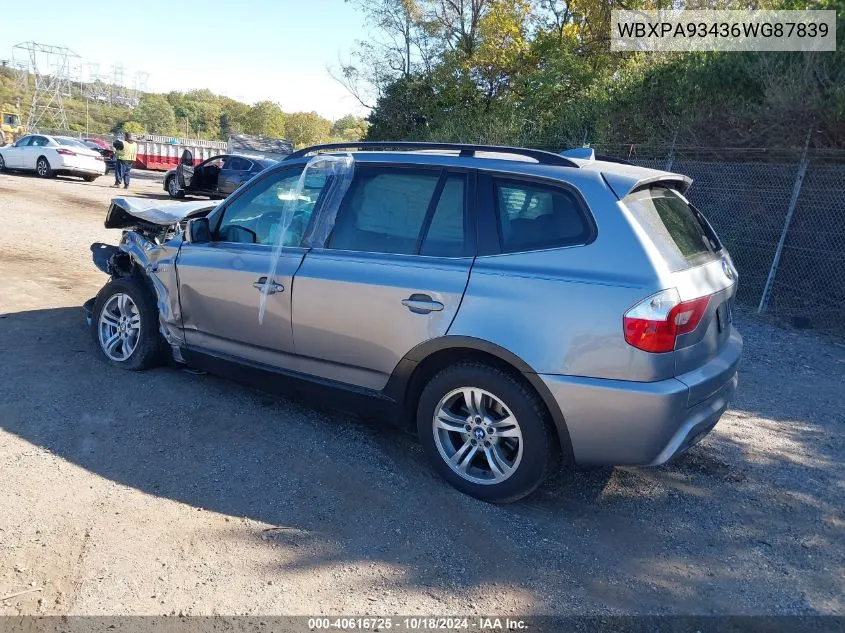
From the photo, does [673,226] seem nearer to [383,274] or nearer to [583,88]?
[383,274]

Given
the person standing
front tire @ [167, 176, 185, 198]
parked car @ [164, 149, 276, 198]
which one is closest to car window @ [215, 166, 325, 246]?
parked car @ [164, 149, 276, 198]

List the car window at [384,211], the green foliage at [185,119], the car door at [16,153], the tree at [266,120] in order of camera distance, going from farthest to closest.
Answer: the green foliage at [185,119]
the tree at [266,120]
the car door at [16,153]
the car window at [384,211]

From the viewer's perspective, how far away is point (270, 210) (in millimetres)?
4629

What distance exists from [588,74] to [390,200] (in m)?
16.4

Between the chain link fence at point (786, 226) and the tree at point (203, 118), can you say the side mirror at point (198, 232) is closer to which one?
the chain link fence at point (786, 226)

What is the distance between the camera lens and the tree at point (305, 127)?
9800cm

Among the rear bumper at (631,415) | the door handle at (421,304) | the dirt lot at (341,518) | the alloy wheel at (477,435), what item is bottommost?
the dirt lot at (341,518)

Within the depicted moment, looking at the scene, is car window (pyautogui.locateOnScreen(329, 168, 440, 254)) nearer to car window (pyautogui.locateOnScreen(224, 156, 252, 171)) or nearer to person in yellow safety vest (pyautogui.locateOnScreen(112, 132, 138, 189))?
car window (pyautogui.locateOnScreen(224, 156, 252, 171))

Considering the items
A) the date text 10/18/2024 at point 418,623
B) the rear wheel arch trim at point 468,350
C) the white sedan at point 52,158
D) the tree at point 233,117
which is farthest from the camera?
the tree at point 233,117

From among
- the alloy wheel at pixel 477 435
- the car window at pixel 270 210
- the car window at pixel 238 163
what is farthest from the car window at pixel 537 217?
the car window at pixel 238 163

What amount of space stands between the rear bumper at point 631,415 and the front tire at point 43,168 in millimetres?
23385

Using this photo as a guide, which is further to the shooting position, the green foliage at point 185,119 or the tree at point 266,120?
the green foliage at point 185,119

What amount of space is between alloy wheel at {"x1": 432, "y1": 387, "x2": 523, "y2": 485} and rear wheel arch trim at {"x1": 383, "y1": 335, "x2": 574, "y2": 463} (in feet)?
0.70

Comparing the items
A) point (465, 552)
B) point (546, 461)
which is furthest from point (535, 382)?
point (465, 552)
